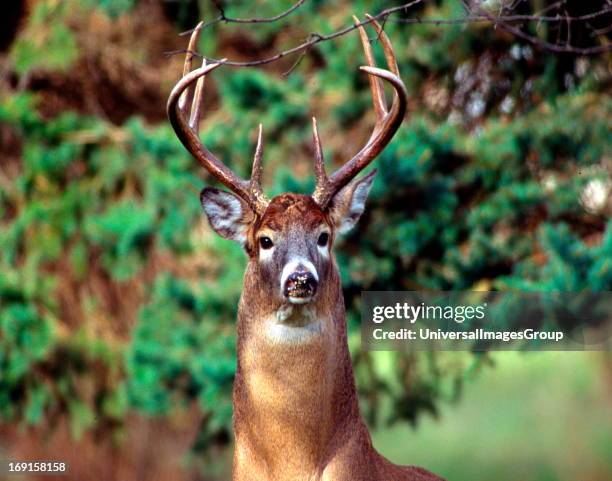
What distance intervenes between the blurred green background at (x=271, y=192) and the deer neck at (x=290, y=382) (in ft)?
14.3

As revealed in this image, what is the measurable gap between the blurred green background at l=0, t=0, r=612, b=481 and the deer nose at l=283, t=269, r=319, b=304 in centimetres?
449

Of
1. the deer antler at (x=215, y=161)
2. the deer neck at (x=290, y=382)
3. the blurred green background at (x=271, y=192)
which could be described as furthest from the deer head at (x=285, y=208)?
the blurred green background at (x=271, y=192)

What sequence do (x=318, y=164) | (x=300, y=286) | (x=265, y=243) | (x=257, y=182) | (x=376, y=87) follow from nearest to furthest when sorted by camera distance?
(x=300, y=286)
(x=265, y=243)
(x=318, y=164)
(x=257, y=182)
(x=376, y=87)

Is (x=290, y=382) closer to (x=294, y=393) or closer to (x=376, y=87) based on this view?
(x=294, y=393)

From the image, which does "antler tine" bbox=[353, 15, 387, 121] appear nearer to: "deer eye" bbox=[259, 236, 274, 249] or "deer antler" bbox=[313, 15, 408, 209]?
"deer antler" bbox=[313, 15, 408, 209]

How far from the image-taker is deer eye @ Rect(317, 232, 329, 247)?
539 cm

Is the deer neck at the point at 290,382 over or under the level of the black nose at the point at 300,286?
under

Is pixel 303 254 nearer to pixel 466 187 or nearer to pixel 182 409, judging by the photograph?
pixel 466 187

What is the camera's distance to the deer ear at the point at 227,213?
567 cm

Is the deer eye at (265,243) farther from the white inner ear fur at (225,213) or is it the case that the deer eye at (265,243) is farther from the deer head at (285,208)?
the white inner ear fur at (225,213)

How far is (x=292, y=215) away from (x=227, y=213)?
449 millimetres

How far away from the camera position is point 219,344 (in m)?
11.9

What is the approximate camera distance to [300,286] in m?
5.00

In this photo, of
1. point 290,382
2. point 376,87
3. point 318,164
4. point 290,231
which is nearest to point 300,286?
point 290,231
